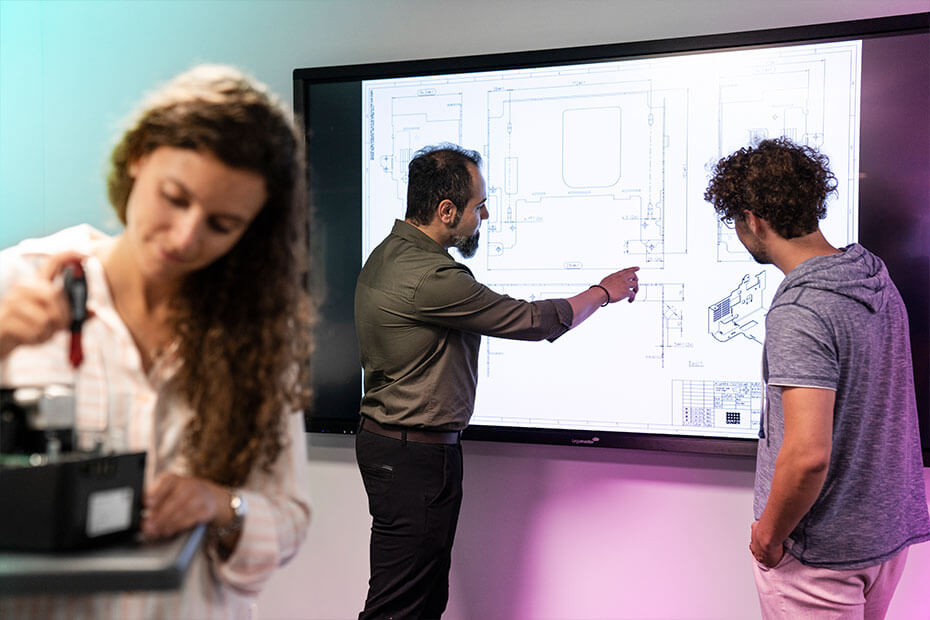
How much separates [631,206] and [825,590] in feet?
4.08

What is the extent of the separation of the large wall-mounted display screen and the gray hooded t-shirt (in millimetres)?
670

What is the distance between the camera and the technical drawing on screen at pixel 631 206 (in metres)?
2.37

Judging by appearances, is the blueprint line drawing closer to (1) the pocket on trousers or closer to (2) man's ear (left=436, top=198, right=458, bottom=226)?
(2) man's ear (left=436, top=198, right=458, bottom=226)

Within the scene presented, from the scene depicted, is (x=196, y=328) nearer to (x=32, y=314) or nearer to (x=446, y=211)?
(x=32, y=314)

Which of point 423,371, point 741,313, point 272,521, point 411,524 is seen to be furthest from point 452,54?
point 272,521

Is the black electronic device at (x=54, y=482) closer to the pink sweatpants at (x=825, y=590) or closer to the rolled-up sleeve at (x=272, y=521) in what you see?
the rolled-up sleeve at (x=272, y=521)

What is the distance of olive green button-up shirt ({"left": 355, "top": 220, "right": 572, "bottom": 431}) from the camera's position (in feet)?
7.39

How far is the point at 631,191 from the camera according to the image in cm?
251

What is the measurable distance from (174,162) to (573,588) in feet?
7.37

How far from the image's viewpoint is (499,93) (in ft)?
8.57

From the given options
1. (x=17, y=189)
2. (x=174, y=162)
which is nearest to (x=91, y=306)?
(x=174, y=162)

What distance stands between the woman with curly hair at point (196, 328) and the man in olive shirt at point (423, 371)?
1.28 m

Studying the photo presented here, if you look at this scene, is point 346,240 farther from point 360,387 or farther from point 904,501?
point 904,501

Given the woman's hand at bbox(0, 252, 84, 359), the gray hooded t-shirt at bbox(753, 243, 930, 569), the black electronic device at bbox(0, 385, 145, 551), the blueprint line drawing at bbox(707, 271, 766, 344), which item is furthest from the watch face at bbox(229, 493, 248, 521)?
the blueprint line drawing at bbox(707, 271, 766, 344)
